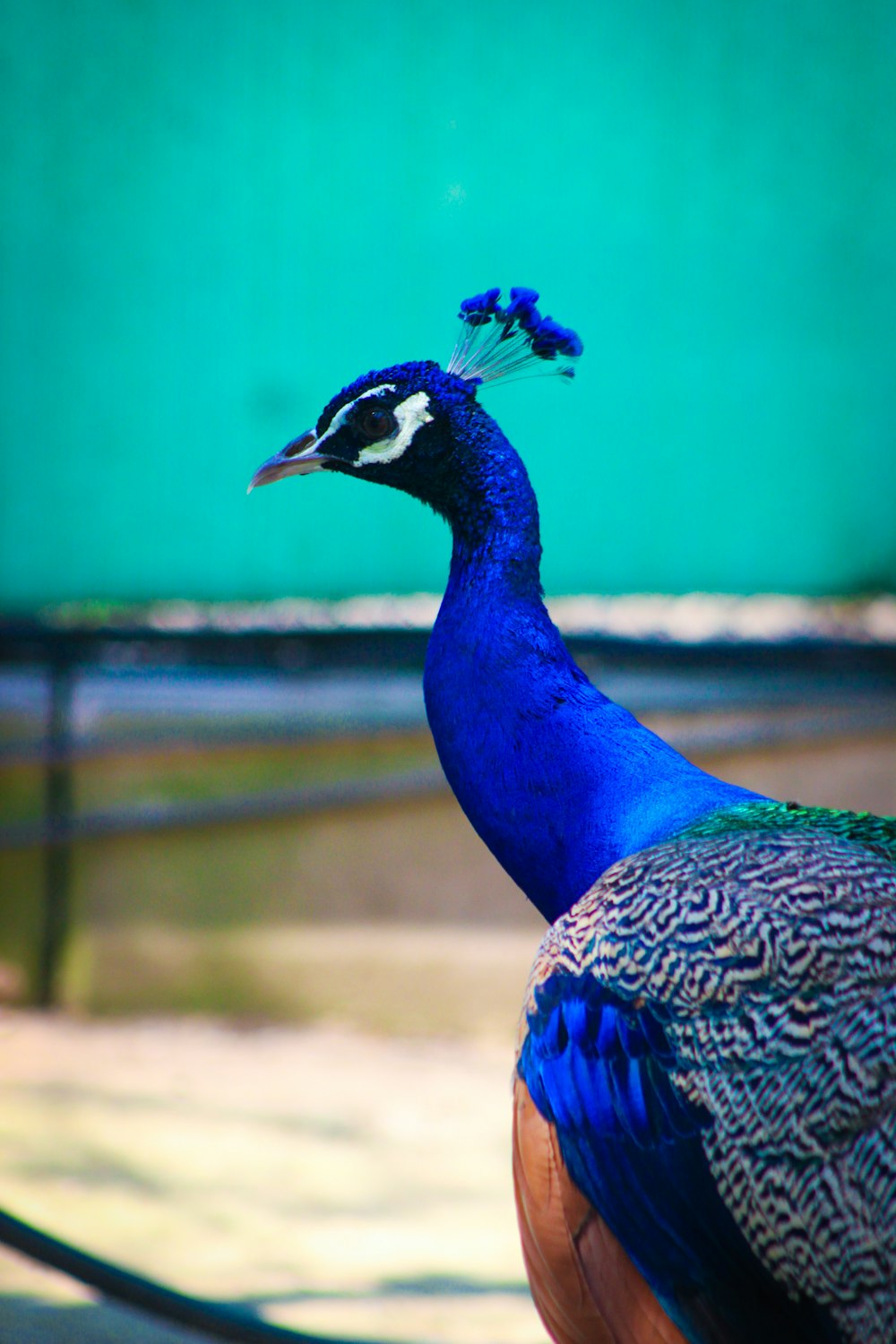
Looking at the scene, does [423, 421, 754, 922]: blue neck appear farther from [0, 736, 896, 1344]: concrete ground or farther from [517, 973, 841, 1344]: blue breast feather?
[0, 736, 896, 1344]: concrete ground

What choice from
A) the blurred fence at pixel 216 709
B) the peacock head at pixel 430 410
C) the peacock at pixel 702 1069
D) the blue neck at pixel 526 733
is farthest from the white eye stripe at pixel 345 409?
the blurred fence at pixel 216 709

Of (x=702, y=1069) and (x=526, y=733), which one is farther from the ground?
(x=526, y=733)

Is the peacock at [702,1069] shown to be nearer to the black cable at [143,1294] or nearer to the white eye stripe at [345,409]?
the white eye stripe at [345,409]

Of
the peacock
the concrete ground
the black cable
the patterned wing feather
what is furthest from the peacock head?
the concrete ground

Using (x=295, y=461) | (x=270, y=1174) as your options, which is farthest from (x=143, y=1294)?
(x=270, y=1174)

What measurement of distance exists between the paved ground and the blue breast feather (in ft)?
3.53

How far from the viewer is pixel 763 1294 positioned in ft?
2.83

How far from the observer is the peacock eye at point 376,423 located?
1175 millimetres

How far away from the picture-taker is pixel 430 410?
1170mm

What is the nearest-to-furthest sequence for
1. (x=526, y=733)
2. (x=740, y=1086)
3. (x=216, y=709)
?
1. (x=740, y=1086)
2. (x=526, y=733)
3. (x=216, y=709)

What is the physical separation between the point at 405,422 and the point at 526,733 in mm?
304

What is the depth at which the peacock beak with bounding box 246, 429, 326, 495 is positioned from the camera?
3.95ft

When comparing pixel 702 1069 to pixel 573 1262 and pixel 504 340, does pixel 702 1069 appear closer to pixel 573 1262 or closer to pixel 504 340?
pixel 573 1262

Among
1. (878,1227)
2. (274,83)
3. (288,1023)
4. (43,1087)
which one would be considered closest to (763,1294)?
(878,1227)
